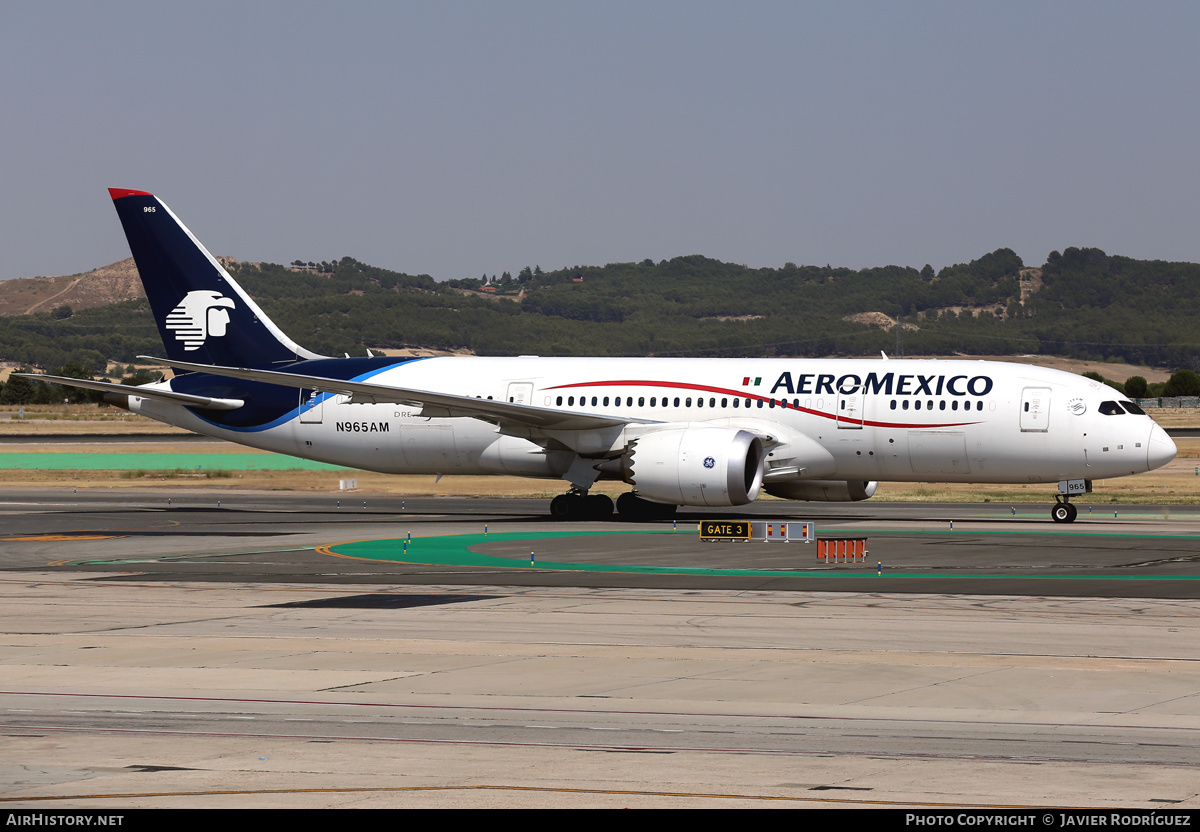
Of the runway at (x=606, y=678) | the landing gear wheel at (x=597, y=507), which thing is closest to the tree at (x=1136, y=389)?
the landing gear wheel at (x=597, y=507)

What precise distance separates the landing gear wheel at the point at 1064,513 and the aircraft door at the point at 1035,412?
7.51 ft

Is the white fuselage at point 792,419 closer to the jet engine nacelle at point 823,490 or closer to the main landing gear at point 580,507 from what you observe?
the main landing gear at point 580,507

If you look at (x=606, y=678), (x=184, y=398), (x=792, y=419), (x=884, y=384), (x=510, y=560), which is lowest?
(x=606, y=678)

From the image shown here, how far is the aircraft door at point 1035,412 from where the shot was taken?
1432 inches

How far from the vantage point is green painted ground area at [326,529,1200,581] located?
25172 mm

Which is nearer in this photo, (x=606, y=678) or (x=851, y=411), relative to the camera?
(x=606, y=678)

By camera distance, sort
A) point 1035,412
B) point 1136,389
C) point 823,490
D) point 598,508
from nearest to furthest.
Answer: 1. point 1035,412
2. point 598,508
3. point 823,490
4. point 1136,389

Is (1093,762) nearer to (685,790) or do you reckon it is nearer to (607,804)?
(685,790)

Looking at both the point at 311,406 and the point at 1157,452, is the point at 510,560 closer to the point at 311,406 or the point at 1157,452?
the point at 311,406

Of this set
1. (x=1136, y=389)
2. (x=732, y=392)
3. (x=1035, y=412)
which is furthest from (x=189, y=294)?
(x=1136, y=389)

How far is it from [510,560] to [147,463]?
46.3m

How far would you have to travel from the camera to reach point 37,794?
382 inches

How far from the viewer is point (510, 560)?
28453 mm

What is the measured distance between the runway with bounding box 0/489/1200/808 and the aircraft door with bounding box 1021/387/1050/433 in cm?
605
